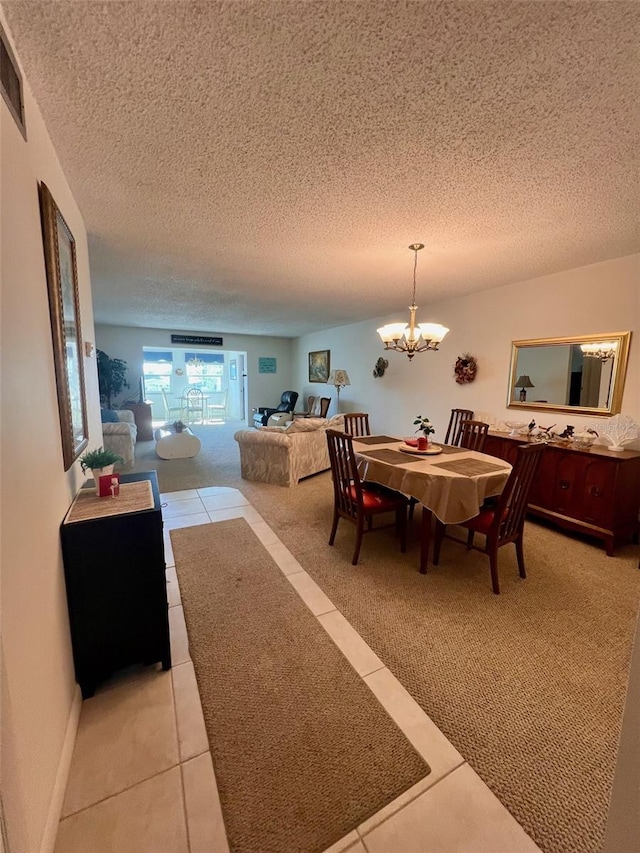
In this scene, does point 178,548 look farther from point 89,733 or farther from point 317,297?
point 317,297

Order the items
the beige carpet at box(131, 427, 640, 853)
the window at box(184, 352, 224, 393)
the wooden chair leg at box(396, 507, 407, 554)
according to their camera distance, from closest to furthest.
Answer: the beige carpet at box(131, 427, 640, 853) → the wooden chair leg at box(396, 507, 407, 554) → the window at box(184, 352, 224, 393)

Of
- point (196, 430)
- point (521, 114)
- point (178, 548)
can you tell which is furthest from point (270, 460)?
point (196, 430)

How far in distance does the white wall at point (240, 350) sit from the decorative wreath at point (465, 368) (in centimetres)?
546

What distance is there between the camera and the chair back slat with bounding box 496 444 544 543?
83.1 inches

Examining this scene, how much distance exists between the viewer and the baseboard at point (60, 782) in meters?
0.98

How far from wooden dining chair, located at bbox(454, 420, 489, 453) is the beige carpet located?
0.93 meters

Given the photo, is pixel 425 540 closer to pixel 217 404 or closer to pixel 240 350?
pixel 240 350

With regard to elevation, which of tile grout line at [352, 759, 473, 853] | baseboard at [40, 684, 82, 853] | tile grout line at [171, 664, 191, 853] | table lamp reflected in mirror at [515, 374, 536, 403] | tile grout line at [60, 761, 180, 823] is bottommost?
tile grout line at [171, 664, 191, 853]

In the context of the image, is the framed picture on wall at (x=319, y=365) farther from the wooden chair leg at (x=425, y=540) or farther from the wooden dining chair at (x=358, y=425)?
the wooden chair leg at (x=425, y=540)

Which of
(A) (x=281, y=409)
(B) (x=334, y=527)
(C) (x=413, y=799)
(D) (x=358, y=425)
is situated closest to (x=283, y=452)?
(D) (x=358, y=425)

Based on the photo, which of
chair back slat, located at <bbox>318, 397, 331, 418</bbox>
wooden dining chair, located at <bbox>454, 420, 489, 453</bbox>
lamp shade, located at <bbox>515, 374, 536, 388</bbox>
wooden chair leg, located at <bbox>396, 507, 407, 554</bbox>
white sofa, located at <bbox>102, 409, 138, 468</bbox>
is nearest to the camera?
wooden chair leg, located at <bbox>396, 507, 407, 554</bbox>

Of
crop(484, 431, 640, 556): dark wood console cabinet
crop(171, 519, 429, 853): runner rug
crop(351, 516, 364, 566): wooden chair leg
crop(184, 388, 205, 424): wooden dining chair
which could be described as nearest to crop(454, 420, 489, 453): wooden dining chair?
crop(484, 431, 640, 556): dark wood console cabinet

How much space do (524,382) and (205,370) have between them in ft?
31.6

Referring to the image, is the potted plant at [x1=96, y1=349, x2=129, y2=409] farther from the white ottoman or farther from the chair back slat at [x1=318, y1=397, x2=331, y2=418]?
the chair back slat at [x1=318, y1=397, x2=331, y2=418]
